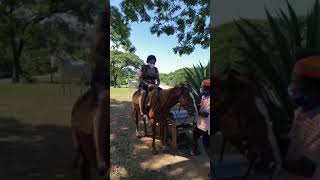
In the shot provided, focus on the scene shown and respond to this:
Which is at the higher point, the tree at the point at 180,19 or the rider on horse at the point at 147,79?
the tree at the point at 180,19

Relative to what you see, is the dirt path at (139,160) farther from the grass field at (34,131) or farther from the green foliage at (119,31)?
the grass field at (34,131)

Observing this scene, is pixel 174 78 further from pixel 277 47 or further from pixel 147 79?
pixel 277 47

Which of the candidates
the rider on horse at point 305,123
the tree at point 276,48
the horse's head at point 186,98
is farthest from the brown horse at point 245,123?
the horse's head at point 186,98

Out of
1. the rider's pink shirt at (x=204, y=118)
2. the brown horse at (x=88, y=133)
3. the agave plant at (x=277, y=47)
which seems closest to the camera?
the brown horse at (x=88, y=133)

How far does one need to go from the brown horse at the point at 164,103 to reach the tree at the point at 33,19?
153 centimetres

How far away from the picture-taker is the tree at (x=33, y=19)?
9.21 ft

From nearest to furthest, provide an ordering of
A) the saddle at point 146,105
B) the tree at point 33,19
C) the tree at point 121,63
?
the tree at point 33,19, the tree at point 121,63, the saddle at point 146,105

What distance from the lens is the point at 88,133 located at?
3061 millimetres

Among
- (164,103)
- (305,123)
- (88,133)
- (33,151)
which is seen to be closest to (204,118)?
(164,103)

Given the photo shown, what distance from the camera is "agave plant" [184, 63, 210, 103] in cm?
415

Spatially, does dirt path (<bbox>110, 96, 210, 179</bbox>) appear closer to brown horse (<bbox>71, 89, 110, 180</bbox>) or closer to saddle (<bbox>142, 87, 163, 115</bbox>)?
saddle (<bbox>142, 87, 163, 115</bbox>)

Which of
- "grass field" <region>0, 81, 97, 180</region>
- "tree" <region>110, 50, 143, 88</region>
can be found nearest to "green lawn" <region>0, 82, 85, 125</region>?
"grass field" <region>0, 81, 97, 180</region>

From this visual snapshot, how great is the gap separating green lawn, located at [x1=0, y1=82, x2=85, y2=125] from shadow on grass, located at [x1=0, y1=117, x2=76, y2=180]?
47 mm

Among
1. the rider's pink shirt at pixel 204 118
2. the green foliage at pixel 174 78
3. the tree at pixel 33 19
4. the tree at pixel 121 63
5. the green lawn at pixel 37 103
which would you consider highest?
the tree at pixel 33 19
